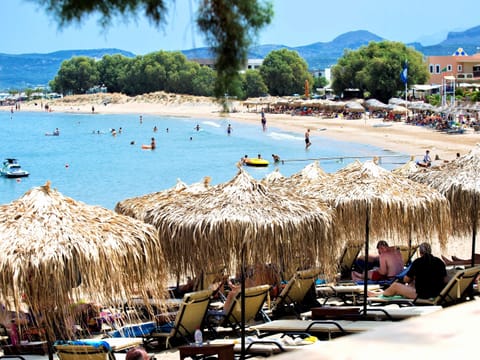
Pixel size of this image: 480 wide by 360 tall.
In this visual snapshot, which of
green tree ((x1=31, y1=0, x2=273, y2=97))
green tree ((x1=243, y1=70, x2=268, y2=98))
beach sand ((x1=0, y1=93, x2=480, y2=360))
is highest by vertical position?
green tree ((x1=243, y1=70, x2=268, y2=98))

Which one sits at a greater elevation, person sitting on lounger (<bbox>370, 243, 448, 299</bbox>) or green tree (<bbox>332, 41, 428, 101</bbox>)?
green tree (<bbox>332, 41, 428, 101</bbox>)

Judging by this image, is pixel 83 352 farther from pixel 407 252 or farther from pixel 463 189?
pixel 407 252

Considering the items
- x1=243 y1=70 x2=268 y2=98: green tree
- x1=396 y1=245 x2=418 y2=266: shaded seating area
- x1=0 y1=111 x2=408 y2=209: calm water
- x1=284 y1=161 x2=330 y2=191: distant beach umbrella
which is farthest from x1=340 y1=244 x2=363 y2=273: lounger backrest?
x1=243 y1=70 x2=268 y2=98: green tree

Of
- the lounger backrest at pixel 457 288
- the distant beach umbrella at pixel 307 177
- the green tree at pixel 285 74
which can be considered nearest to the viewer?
the lounger backrest at pixel 457 288

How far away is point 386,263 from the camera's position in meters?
9.80

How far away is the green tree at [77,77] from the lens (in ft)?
476

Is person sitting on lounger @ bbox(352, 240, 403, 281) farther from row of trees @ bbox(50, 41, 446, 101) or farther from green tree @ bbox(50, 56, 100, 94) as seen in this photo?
green tree @ bbox(50, 56, 100, 94)

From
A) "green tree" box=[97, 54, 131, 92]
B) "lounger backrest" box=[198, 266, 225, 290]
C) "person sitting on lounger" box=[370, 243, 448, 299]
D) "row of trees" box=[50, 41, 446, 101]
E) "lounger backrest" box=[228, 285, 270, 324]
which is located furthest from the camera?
"green tree" box=[97, 54, 131, 92]

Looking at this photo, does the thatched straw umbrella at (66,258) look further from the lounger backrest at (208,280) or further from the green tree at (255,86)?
the green tree at (255,86)

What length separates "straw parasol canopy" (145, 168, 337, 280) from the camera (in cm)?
751

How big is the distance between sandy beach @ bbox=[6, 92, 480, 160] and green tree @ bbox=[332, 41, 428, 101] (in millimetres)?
Result: 9733

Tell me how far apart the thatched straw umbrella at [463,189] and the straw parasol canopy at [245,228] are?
2.58 meters

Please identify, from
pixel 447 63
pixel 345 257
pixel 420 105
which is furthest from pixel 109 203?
pixel 447 63

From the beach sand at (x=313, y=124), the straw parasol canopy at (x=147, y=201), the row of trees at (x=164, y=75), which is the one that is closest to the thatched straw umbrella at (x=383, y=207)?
the straw parasol canopy at (x=147, y=201)
